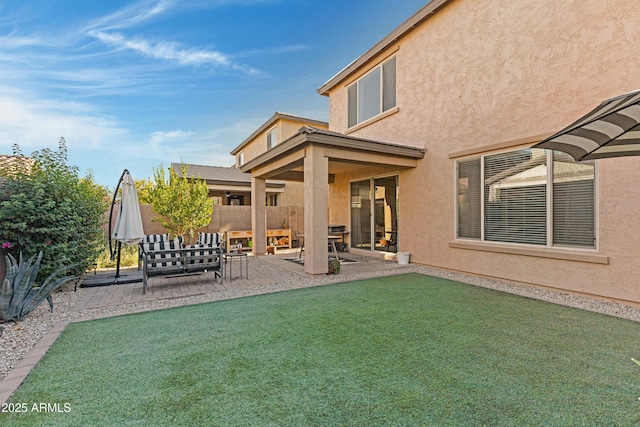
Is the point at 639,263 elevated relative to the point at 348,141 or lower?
lower

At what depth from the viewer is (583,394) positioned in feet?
8.70

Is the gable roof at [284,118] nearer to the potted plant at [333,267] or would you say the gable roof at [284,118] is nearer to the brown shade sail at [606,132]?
the potted plant at [333,267]

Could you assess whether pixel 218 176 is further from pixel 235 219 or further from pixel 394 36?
pixel 394 36

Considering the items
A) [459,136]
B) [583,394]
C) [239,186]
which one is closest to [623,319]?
[583,394]

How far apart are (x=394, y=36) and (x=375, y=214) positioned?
6.08 meters

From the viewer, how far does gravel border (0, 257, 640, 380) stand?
12.9ft

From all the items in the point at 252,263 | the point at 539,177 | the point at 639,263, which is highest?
the point at 539,177

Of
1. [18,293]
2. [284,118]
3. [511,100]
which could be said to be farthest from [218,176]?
[511,100]

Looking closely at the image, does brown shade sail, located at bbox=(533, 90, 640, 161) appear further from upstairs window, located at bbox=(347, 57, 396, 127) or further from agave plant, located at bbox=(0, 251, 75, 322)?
upstairs window, located at bbox=(347, 57, 396, 127)

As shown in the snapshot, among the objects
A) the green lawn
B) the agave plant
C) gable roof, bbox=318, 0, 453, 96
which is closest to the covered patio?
the green lawn

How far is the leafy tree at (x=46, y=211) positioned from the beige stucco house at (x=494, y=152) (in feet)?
17.1

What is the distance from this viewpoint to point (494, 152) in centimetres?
729

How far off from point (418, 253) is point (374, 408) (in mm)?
7366

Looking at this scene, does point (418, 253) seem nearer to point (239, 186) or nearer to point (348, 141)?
point (348, 141)
